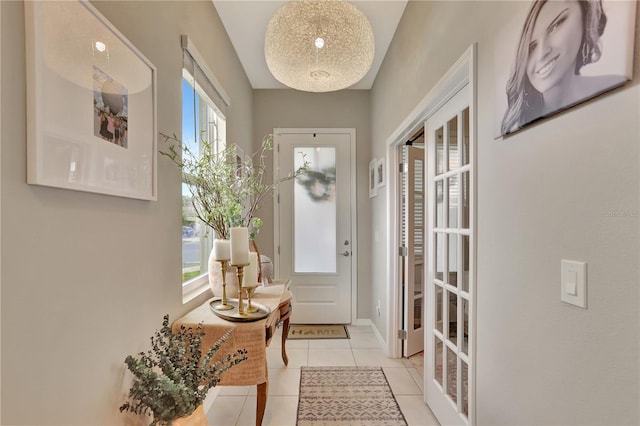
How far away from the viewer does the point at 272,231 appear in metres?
3.73

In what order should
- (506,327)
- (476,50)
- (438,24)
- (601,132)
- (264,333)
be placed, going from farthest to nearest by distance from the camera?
(438,24) → (264,333) → (476,50) → (506,327) → (601,132)

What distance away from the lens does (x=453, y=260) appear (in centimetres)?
173

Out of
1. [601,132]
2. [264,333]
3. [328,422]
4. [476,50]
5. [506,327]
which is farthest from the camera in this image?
[328,422]

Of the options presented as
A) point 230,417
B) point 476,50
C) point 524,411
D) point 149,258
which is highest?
point 476,50

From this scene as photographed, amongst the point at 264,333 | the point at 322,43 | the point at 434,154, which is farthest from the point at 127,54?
the point at 434,154

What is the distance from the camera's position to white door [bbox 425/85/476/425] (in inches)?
60.6

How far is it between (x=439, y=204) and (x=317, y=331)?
2.27 metres

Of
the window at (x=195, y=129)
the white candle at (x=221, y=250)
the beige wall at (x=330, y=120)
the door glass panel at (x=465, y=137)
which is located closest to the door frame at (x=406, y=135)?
the door glass panel at (x=465, y=137)

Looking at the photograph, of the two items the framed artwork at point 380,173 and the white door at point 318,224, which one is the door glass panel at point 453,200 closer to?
the framed artwork at point 380,173

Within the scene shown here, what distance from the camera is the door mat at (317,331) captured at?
3.37 meters

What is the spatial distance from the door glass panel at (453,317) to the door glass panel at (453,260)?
0.25 feet

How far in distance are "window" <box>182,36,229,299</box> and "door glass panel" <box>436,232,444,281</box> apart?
1444mm

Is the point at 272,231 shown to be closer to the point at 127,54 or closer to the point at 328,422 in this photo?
the point at 328,422

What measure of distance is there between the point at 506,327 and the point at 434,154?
1184mm
